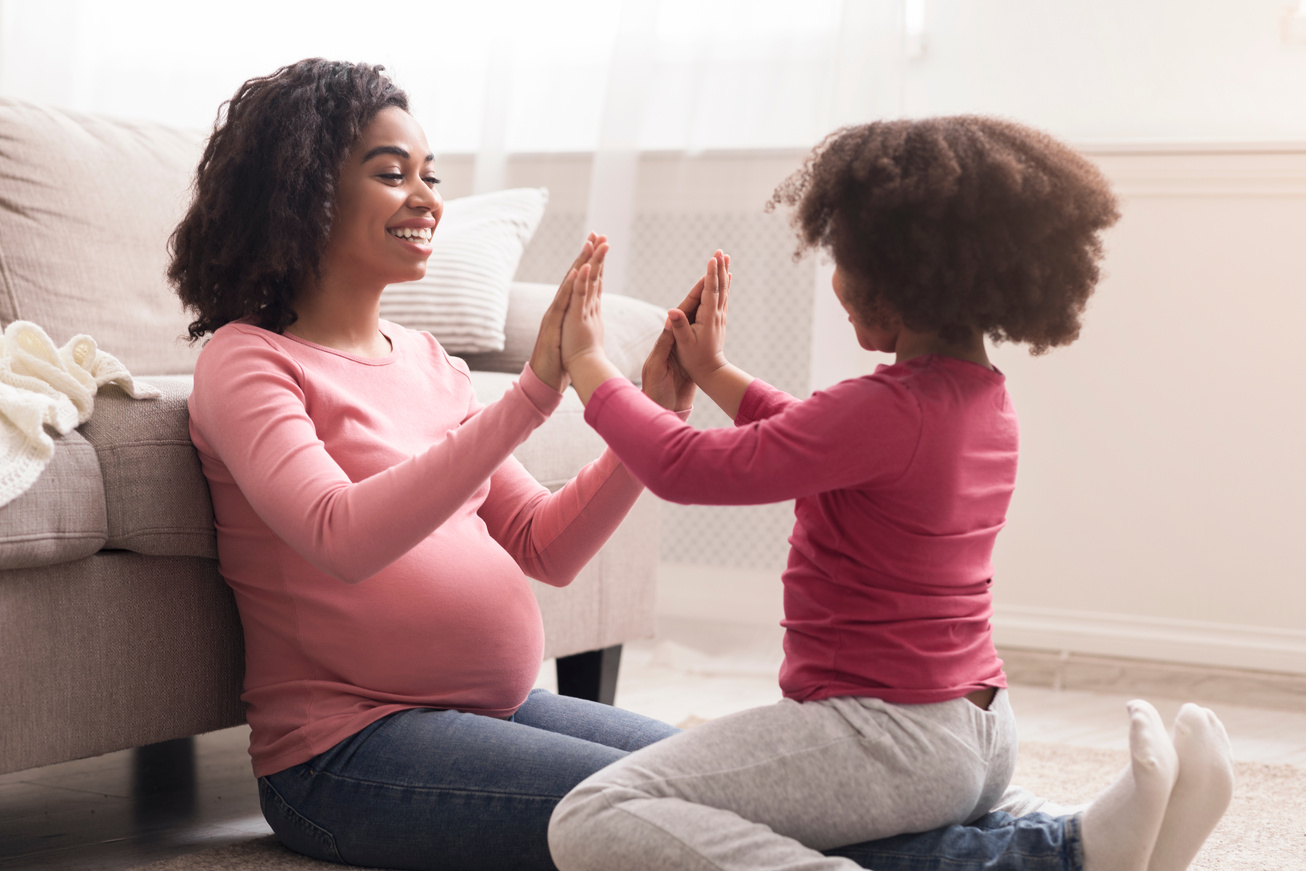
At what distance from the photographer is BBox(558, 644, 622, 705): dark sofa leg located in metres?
1.80

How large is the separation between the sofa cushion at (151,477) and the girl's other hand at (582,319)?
403 millimetres

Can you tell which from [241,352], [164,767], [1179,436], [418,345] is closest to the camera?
[241,352]

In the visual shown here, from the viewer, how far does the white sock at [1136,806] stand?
91cm

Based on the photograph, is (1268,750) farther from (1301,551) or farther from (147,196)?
(147,196)

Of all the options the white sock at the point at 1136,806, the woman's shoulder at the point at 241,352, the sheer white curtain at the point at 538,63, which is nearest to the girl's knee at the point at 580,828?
the white sock at the point at 1136,806

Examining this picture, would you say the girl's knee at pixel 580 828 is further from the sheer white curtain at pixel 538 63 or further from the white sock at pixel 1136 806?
the sheer white curtain at pixel 538 63

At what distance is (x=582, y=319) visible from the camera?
1071 mm

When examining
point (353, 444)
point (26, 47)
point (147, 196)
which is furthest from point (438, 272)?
point (26, 47)

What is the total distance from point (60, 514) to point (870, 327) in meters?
0.71

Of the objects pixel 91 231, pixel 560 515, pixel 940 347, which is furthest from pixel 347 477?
pixel 91 231

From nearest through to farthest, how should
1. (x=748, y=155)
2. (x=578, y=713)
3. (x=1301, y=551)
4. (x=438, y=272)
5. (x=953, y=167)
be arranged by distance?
(x=953, y=167)
(x=578, y=713)
(x=438, y=272)
(x=1301, y=551)
(x=748, y=155)

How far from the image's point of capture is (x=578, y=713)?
1.31m

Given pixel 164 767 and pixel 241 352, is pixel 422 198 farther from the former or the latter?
pixel 164 767

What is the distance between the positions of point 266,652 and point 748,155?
5.25ft
